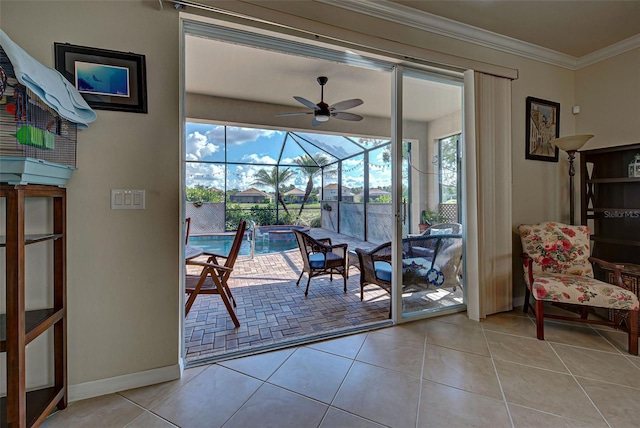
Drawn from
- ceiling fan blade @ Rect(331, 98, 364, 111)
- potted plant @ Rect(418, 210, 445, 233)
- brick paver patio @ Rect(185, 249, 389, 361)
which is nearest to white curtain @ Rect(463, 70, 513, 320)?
potted plant @ Rect(418, 210, 445, 233)

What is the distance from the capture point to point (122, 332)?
1.61 m

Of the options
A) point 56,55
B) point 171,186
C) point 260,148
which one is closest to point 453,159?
point 171,186

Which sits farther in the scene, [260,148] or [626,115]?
[260,148]

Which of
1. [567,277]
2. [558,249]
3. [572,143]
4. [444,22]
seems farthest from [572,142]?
[444,22]

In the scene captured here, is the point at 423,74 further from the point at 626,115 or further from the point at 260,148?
the point at 260,148

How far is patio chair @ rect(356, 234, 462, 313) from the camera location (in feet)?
8.34

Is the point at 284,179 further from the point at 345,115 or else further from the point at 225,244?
the point at 345,115

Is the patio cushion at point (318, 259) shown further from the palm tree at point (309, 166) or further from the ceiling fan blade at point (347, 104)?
the palm tree at point (309, 166)

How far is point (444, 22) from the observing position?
2322 millimetres

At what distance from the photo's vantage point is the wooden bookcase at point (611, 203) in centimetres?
266

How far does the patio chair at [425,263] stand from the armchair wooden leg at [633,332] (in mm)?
1122

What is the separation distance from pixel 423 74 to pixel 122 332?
3015 mm

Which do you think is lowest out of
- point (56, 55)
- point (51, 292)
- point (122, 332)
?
point (122, 332)

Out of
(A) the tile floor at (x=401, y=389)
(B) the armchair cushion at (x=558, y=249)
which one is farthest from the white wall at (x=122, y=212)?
(B) the armchair cushion at (x=558, y=249)
